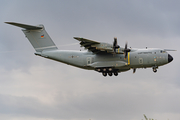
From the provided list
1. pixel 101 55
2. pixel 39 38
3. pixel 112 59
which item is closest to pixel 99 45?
pixel 101 55

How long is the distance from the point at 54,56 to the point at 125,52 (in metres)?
7.56

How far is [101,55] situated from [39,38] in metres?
7.08

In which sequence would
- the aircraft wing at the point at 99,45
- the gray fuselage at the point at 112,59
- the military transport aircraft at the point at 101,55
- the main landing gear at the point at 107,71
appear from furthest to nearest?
the main landing gear at the point at 107,71 < the gray fuselage at the point at 112,59 < the military transport aircraft at the point at 101,55 < the aircraft wing at the point at 99,45

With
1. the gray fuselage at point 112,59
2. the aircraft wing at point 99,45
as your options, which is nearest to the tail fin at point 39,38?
the gray fuselage at point 112,59

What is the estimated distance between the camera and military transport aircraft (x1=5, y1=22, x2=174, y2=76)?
25.7m

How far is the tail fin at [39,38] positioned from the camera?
94.1 feet

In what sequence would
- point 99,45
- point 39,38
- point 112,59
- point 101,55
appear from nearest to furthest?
point 99,45 → point 112,59 → point 101,55 → point 39,38

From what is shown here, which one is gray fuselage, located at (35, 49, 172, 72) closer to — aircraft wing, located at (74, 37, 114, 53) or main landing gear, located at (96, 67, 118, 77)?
main landing gear, located at (96, 67, 118, 77)

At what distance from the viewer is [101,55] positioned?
27.1 metres

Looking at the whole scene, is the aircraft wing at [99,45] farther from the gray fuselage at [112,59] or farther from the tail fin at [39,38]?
the tail fin at [39,38]

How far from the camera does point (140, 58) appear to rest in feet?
86.1

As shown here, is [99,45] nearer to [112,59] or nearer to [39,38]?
[112,59]

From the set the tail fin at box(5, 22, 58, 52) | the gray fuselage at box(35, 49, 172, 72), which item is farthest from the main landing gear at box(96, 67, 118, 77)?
the tail fin at box(5, 22, 58, 52)

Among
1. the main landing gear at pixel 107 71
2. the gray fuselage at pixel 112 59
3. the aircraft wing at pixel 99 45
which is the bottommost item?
the main landing gear at pixel 107 71
